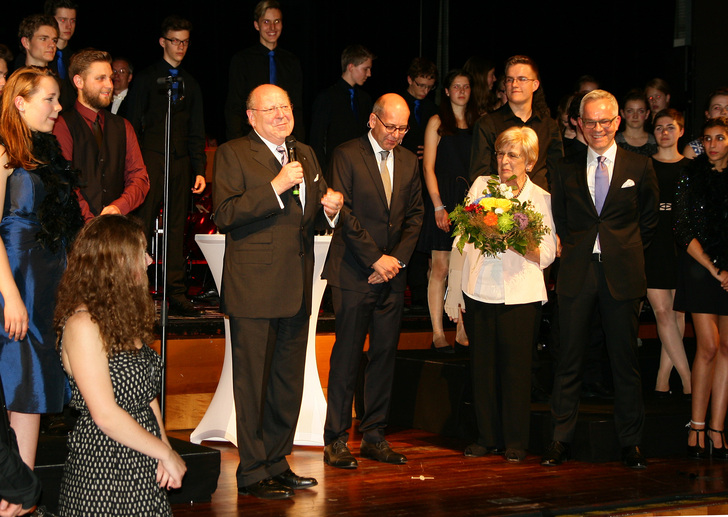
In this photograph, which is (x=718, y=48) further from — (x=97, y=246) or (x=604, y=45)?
(x=97, y=246)

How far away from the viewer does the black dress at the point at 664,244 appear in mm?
5348

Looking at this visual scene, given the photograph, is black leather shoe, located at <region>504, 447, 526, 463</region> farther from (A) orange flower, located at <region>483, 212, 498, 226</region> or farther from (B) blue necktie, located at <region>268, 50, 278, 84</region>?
(B) blue necktie, located at <region>268, 50, 278, 84</region>

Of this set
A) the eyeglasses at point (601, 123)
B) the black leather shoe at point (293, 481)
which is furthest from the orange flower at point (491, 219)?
the black leather shoe at point (293, 481)

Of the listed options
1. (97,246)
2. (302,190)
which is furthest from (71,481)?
(302,190)

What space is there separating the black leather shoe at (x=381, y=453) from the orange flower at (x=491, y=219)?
4.11 ft

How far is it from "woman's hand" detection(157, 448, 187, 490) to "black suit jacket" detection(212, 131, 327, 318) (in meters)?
1.33

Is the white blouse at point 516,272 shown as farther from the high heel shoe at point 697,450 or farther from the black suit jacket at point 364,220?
the high heel shoe at point 697,450

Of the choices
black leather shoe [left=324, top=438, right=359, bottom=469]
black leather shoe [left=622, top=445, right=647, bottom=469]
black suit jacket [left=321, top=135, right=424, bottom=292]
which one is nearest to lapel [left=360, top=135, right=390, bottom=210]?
black suit jacket [left=321, top=135, right=424, bottom=292]

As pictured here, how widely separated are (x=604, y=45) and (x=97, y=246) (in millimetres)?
7471

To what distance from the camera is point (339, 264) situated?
176 inches

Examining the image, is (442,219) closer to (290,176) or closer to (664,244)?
(664,244)

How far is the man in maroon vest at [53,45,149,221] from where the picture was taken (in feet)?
13.8

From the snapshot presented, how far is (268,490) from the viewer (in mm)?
3812

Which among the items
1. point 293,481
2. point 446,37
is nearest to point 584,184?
point 293,481
